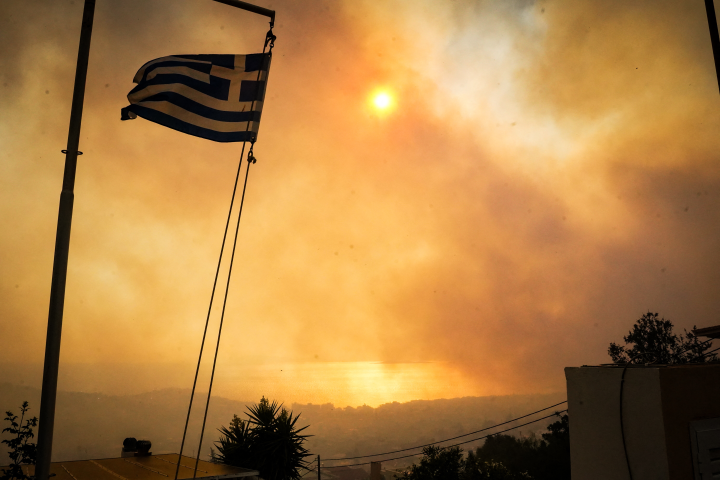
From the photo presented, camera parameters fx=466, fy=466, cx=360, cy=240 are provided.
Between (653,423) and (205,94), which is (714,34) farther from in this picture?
(205,94)

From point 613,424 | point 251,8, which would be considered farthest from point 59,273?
point 613,424

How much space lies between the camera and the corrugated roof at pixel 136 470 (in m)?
13.4

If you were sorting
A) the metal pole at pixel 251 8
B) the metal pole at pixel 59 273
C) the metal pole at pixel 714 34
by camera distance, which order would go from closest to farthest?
the metal pole at pixel 59 273, the metal pole at pixel 251 8, the metal pole at pixel 714 34

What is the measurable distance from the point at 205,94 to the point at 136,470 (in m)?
13.2

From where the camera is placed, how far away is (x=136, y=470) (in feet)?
48.1

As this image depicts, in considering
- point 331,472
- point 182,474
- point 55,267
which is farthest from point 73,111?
point 331,472

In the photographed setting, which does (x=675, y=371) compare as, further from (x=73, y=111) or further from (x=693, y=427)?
(x=73, y=111)

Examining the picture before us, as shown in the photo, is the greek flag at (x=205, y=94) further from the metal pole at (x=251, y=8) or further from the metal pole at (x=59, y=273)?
the metal pole at (x=59, y=273)

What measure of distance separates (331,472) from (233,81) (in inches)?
1284

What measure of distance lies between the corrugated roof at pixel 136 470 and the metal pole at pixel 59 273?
9192mm

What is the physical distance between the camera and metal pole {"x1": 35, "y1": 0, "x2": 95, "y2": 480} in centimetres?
436

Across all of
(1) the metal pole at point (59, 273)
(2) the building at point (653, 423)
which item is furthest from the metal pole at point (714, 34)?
(1) the metal pole at point (59, 273)

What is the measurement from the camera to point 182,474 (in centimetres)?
1370

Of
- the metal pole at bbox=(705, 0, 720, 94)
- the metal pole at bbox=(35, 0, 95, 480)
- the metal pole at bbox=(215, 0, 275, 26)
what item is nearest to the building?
the metal pole at bbox=(705, 0, 720, 94)
